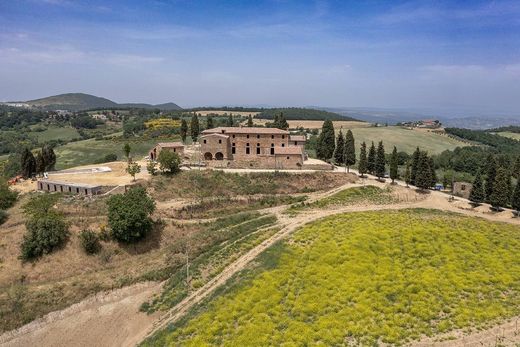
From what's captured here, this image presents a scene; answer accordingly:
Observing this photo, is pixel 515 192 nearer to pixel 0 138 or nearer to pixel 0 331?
pixel 0 331

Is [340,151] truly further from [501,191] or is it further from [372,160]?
[501,191]

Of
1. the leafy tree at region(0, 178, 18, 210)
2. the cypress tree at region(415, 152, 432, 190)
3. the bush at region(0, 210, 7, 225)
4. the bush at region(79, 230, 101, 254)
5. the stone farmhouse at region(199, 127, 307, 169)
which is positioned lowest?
the bush at region(79, 230, 101, 254)

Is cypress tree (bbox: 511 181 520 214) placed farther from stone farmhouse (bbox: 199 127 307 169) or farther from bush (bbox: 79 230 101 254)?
bush (bbox: 79 230 101 254)

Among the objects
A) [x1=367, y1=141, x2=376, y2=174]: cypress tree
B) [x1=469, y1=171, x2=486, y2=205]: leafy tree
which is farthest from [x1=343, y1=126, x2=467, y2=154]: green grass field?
[x1=469, y1=171, x2=486, y2=205]: leafy tree

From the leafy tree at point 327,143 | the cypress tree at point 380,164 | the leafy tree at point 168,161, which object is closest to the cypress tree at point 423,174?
the cypress tree at point 380,164

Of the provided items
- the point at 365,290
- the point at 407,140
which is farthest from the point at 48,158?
the point at 407,140

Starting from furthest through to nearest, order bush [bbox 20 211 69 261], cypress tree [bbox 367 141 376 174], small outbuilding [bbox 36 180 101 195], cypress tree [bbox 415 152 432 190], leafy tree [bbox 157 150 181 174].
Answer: cypress tree [bbox 367 141 376 174] → cypress tree [bbox 415 152 432 190] → leafy tree [bbox 157 150 181 174] → small outbuilding [bbox 36 180 101 195] → bush [bbox 20 211 69 261]
